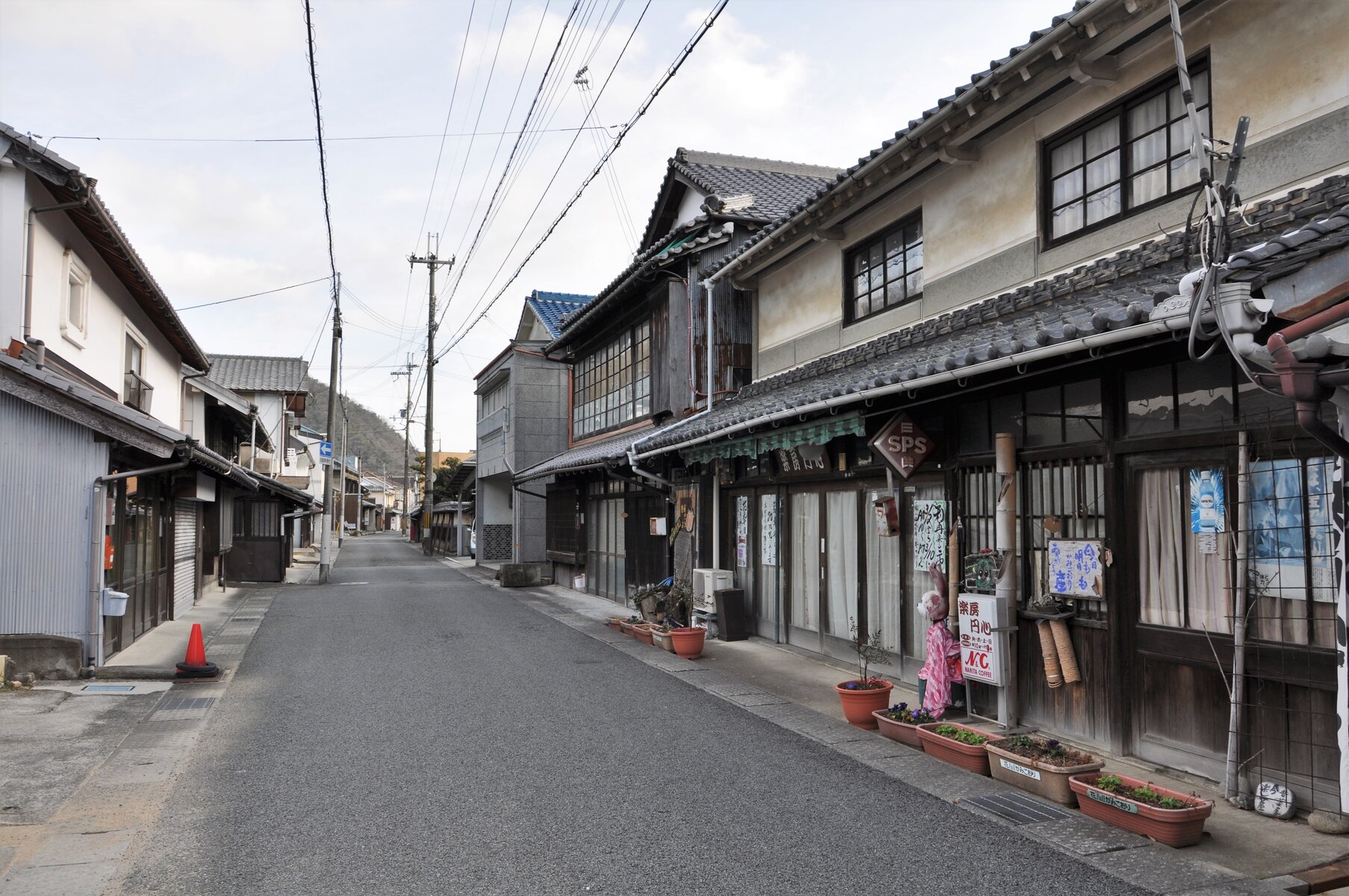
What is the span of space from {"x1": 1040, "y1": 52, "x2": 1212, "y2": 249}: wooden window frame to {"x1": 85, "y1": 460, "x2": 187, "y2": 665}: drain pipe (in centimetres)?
1073

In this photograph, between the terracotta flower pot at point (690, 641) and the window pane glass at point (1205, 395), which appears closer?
the window pane glass at point (1205, 395)

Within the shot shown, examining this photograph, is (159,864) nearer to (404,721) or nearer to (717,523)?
(404,721)

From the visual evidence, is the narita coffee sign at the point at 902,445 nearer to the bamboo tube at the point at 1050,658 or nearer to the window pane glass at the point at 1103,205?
the bamboo tube at the point at 1050,658

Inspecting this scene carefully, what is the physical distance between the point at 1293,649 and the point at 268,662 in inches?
467

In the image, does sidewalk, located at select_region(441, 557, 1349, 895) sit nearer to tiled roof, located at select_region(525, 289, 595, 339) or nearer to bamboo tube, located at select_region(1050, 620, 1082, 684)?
bamboo tube, located at select_region(1050, 620, 1082, 684)

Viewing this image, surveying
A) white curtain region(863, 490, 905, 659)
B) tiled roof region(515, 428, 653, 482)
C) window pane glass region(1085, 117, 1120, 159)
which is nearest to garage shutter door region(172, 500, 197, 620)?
tiled roof region(515, 428, 653, 482)

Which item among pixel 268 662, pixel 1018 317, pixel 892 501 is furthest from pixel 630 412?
pixel 1018 317

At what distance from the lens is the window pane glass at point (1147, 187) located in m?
7.54

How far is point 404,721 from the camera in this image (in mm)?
8875

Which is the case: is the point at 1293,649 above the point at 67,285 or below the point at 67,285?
below

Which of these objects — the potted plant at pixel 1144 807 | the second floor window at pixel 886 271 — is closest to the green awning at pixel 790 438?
the second floor window at pixel 886 271

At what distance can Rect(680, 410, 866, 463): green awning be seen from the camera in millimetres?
9758

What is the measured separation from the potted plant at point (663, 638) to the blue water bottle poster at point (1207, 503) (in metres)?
7.83

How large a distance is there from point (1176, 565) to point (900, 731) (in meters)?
2.66
